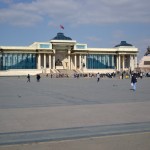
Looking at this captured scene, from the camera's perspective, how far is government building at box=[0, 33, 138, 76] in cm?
8731

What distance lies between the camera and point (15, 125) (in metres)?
8.00

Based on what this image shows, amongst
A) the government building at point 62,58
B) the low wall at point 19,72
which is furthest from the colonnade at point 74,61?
the low wall at point 19,72

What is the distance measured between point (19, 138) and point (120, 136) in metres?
2.17

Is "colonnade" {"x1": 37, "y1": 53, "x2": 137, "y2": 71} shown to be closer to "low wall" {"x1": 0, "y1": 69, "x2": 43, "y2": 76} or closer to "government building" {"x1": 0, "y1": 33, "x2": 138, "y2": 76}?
"government building" {"x1": 0, "y1": 33, "x2": 138, "y2": 76}

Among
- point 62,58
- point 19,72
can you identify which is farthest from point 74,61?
point 19,72

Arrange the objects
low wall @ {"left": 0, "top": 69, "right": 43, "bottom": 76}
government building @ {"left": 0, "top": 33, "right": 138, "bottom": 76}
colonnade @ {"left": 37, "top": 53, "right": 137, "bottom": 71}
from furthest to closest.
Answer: colonnade @ {"left": 37, "top": 53, "right": 137, "bottom": 71} → government building @ {"left": 0, "top": 33, "right": 138, "bottom": 76} → low wall @ {"left": 0, "top": 69, "right": 43, "bottom": 76}

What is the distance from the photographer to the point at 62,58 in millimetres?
95125

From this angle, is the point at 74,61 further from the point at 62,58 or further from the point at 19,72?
the point at 19,72

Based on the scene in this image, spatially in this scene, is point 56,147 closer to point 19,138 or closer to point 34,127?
point 19,138

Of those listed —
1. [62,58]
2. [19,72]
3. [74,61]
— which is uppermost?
[62,58]

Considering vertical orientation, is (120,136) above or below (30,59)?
below

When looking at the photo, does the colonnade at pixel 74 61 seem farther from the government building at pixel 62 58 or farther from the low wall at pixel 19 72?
the low wall at pixel 19 72

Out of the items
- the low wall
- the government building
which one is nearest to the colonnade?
the government building

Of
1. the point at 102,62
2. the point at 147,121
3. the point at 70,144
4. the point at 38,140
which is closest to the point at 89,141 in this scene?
the point at 70,144
